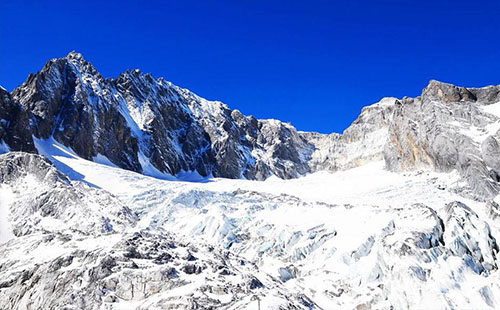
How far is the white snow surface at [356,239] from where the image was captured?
72250 mm

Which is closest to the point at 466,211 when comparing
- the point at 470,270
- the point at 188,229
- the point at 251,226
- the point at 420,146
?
the point at 470,270

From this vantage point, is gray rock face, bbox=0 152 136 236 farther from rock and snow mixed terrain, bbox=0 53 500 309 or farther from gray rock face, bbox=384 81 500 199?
gray rock face, bbox=384 81 500 199

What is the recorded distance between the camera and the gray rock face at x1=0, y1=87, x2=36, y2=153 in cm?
15812

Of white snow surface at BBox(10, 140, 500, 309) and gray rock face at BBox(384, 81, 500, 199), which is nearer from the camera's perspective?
white snow surface at BBox(10, 140, 500, 309)

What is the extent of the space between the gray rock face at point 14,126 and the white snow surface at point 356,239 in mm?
38878

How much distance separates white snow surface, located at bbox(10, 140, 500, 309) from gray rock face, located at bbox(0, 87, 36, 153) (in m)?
38.9

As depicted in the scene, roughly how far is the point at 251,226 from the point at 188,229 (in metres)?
12.1

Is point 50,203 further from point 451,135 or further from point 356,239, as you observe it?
point 451,135

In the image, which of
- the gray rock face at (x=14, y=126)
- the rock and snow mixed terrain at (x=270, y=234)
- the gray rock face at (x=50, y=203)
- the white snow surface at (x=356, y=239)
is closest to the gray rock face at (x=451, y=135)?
the rock and snow mixed terrain at (x=270, y=234)

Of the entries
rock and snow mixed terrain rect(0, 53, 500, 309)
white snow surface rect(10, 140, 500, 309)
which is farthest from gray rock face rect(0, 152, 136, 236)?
white snow surface rect(10, 140, 500, 309)

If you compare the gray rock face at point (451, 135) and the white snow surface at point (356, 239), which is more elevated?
the gray rock face at point (451, 135)

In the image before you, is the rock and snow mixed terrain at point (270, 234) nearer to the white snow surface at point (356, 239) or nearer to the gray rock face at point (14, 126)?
the white snow surface at point (356, 239)

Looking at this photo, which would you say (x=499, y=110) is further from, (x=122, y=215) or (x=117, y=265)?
(x=117, y=265)

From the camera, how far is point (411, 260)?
7519 centimetres
